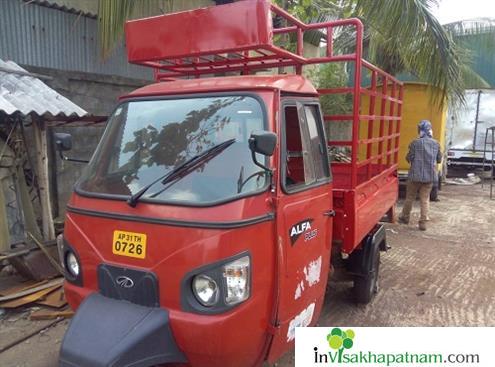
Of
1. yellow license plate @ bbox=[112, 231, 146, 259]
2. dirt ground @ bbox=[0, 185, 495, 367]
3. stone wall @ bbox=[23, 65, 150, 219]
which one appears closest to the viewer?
yellow license plate @ bbox=[112, 231, 146, 259]

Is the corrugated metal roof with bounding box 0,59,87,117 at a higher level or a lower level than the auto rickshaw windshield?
higher

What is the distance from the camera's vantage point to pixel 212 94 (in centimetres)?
277

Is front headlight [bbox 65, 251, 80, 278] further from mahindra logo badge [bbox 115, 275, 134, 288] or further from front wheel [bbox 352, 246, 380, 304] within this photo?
front wheel [bbox 352, 246, 380, 304]

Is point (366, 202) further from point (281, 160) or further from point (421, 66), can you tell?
point (421, 66)

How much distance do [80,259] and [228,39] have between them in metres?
1.81

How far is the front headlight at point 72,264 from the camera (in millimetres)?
2697

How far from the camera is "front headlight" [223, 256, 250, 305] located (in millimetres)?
2242

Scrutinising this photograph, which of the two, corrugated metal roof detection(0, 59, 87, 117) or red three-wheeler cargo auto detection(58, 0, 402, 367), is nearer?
red three-wheeler cargo auto detection(58, 0, 402, 367)

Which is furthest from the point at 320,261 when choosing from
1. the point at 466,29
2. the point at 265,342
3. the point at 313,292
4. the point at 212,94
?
the point at 466,29

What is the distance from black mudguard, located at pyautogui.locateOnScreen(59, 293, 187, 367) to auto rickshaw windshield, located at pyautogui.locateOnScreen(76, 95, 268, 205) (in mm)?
627

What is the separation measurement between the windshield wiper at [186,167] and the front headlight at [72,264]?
0.61 m

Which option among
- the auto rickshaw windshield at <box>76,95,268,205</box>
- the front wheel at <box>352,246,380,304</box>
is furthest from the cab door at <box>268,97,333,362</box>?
the front wheel at <box>352,246,380,304</box>

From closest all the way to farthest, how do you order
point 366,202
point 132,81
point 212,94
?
point 212,94 → point 366,202 → point 132,81

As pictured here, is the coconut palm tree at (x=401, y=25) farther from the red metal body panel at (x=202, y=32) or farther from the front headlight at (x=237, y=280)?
the front headlight at (x=237, y=280)
